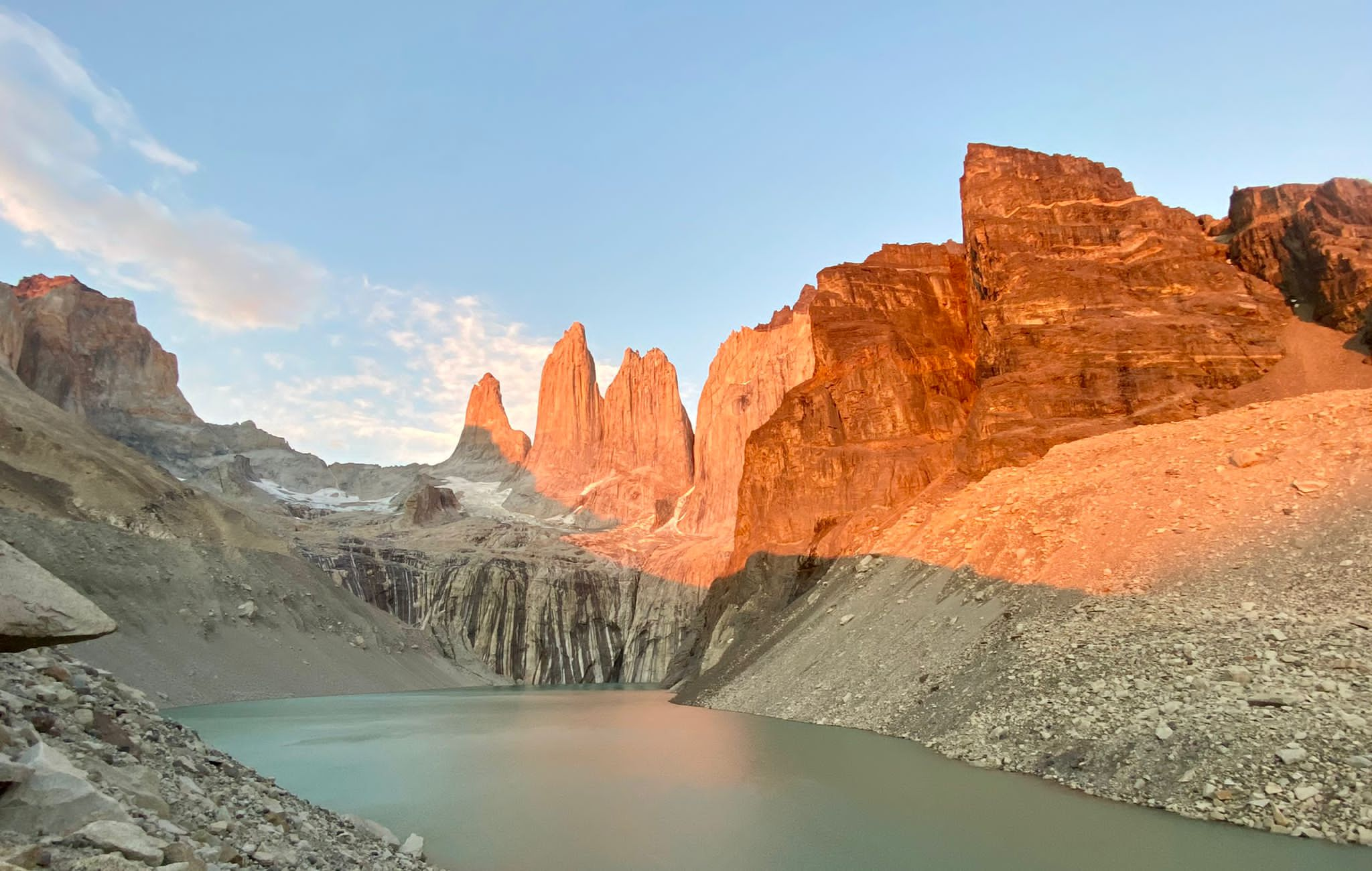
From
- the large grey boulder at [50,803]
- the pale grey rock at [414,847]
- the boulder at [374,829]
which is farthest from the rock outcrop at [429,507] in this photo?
the large grey boulder at [50,803]

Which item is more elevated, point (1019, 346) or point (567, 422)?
point (567, 422)

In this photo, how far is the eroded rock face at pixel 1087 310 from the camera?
39688 mm

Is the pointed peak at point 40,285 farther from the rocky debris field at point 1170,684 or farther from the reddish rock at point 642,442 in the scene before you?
the rocky debris field at point 1170,684

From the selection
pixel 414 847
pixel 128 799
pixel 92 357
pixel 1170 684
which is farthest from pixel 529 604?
pixel 128 799

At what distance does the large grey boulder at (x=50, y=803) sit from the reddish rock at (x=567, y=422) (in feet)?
398

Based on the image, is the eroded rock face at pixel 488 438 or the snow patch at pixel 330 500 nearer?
the snow patch at pixel 330 500

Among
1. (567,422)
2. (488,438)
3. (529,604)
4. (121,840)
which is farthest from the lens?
(488,438)

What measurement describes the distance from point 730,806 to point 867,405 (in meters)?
40.4

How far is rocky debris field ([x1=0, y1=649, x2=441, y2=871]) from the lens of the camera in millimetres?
5004

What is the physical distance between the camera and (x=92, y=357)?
104 m

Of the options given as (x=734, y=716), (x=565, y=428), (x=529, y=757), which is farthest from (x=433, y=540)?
(x=529, y=757)

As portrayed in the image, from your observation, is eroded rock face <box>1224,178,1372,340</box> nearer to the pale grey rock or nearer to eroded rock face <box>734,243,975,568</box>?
eroded rock face <box>734,243,975,568</box>

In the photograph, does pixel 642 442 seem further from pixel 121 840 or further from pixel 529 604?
pixel 121 840

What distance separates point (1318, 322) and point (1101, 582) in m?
29.9
